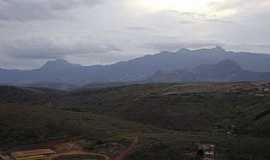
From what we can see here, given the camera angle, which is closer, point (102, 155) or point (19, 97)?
point (102, 155)

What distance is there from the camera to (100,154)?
56.9 meters

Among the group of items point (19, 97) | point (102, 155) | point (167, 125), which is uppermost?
point (19, 97)

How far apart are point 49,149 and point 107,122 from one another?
23.1 meters

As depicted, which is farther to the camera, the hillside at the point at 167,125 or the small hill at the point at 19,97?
the small hill at the point at 19,97

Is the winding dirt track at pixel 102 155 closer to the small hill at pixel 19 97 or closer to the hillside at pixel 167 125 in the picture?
the hillside at pixel 167 125

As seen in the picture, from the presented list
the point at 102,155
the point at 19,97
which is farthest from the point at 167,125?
the point at 19,97

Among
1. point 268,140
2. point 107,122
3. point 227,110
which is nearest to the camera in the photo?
point 268,140

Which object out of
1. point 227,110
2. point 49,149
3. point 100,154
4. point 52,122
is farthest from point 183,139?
point 227,110

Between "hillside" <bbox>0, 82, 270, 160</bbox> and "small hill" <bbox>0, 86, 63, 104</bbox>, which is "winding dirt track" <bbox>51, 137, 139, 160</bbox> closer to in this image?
"hillside" <bbox>0, 82, 270, 160</bbox>

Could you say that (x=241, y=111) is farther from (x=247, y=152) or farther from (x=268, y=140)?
(x=247, y=152)

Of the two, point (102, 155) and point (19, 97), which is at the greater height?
point (19, 97)

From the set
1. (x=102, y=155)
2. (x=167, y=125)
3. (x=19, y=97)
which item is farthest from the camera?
(x=19, y=97)

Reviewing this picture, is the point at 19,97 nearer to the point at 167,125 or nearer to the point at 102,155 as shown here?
the point at 167,125

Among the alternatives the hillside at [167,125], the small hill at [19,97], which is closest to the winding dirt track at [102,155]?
the hillside at [167,125]
